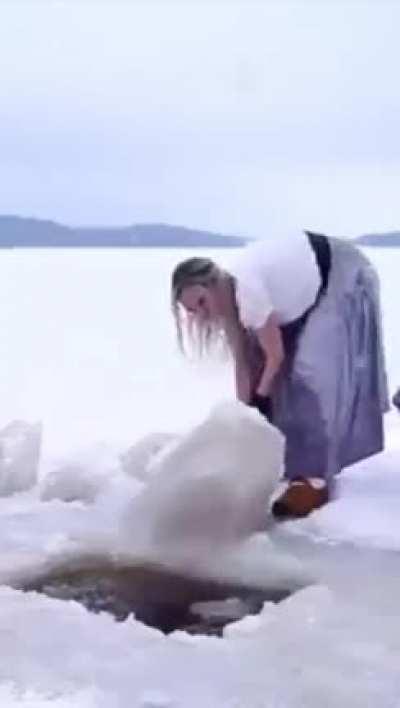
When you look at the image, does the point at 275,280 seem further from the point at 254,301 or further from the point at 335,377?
the point at 335,377

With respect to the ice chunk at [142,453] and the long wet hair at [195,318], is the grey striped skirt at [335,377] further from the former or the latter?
the ice chunk at [142,453]

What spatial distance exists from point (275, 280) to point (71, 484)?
71 centimetres

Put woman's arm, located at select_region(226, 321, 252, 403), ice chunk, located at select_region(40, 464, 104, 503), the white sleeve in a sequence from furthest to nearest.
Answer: ice chunk, located at select_region(40, 464, 104, 503), woman's arm, located at select_region(226, 321, 252, 403), the white sleeve

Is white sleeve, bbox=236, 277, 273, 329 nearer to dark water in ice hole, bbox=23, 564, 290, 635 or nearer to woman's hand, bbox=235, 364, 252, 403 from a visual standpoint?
woman's hand, bbox=235, 364, 252, 403

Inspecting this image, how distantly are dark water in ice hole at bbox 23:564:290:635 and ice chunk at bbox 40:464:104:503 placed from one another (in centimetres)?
62

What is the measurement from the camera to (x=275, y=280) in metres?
2.86

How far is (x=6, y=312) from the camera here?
23.9ft

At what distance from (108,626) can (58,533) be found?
656 millimetres

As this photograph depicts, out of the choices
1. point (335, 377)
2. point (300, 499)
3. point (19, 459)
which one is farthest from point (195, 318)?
point (19, 459)

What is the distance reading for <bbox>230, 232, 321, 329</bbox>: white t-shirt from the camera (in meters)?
2.86

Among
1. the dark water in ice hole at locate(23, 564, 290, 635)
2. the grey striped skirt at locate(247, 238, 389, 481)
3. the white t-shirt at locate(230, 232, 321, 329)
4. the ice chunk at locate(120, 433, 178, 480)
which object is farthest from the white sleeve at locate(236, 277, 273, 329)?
the dark water in ice hole at locate(23, 564, 290, 635)

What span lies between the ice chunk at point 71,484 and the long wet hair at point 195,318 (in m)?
0.39

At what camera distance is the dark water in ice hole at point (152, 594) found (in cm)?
222

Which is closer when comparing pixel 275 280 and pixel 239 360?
pixel 275 280
